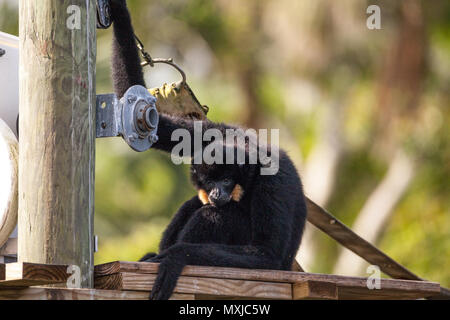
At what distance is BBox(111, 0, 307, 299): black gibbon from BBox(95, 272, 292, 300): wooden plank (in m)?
0.34

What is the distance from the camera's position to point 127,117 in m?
5.07

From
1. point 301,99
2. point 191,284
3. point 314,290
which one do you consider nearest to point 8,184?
point 191,284

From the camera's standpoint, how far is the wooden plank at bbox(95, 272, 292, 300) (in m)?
4.79

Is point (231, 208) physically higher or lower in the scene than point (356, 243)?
higher

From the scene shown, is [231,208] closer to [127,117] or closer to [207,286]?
[207,286]

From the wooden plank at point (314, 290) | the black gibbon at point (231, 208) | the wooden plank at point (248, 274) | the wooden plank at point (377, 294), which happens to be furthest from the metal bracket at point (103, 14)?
the wooden plank at point (377, 294)

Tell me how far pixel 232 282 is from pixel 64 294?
119cm

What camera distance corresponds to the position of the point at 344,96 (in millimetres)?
25641

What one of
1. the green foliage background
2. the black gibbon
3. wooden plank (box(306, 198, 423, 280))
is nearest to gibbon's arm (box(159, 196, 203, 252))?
the black gibbon

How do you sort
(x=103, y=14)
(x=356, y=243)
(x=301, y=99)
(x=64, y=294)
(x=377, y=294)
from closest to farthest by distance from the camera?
(x=64, y=294), (x=103, y=14), (x=377, y=294), (x=356, y=243), (x=301, y=99)

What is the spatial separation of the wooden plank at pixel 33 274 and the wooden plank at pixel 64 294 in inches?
5.6

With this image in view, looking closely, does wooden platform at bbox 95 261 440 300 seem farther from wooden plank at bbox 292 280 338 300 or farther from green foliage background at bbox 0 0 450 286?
green foliage background at bbox 0 0 450 286

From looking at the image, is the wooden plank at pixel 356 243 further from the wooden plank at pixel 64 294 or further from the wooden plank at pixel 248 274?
the wooden plank at pixel 64 294

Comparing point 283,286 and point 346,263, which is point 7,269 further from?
point 346,263
